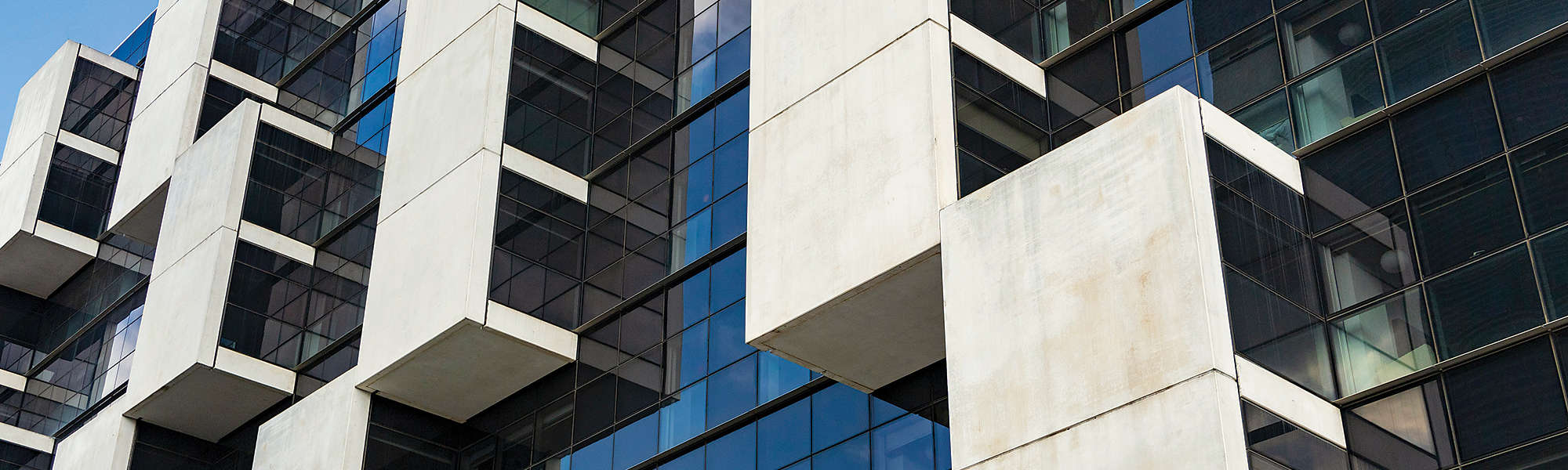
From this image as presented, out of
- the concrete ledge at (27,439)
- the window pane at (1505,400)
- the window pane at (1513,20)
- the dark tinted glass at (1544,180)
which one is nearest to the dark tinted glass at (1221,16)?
the window pane at (1513,20)

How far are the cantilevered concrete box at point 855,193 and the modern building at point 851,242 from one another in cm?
8

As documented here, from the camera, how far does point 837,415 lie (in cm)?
3212

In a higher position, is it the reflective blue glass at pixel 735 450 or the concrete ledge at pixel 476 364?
the concrete ledge at pixel 476 364

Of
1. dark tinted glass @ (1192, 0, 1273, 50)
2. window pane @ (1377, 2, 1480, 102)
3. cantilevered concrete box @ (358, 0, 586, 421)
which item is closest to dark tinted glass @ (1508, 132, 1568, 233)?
window pane @ (1377, 2, 1480, 102)

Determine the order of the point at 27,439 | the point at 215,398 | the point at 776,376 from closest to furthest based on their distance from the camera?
the point at 776,376
the point at 215,398
the point at 27,439

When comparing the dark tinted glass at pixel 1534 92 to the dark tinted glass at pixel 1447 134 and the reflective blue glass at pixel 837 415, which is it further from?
the reflective blue glass at pixel 837 415

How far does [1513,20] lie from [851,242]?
11.2 metres

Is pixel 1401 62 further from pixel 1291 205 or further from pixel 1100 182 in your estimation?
pixel 1100 182

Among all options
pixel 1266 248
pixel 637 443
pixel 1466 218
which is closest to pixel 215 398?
pixel 637 443

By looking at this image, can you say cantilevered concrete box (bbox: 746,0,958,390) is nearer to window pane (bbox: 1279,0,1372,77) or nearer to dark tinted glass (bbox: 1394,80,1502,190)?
window pane (bbox: 1279,0,1372,77)

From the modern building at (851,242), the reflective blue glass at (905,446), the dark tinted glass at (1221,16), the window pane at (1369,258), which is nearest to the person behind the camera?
the modern building at (851,242)

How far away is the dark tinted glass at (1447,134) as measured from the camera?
24.2 metres

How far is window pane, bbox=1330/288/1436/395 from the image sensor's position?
2375 cm

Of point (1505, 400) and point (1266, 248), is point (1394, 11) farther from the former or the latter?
point (1505, 400)
